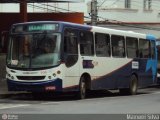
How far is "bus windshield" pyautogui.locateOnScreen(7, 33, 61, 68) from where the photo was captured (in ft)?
71.8

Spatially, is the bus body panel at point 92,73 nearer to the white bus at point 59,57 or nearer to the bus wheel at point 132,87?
the white bus at point 59,57

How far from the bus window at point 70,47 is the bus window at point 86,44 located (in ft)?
1.77

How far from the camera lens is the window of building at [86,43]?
2328 centimetres

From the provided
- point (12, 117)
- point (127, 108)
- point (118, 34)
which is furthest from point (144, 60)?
point (12, 117)

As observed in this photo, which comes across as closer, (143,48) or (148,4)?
(143,48)

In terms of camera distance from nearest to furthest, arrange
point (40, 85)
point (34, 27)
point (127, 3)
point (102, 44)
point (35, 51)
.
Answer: point (40, 85) → point (35, 51) → point (34, 27) → point (102, 44) → point (127, 3)

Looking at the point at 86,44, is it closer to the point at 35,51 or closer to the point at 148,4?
the point at 35,51

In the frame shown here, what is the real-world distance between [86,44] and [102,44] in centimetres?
157

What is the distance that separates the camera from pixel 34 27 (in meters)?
22.5

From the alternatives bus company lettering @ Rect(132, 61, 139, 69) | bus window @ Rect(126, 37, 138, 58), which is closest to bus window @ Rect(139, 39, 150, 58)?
bus window @ Rect(126, 37, 138, 58)

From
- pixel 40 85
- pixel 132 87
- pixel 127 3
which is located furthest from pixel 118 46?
pixel 127 3

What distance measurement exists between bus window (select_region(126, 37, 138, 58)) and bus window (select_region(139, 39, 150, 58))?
0.54m

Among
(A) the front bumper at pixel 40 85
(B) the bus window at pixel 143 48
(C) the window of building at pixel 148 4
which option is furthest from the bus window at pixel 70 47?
(C) the window of building at pixel 148 4

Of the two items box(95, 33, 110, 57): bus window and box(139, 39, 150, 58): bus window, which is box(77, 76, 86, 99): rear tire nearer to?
box(95, 33, 110, 57): bus window
